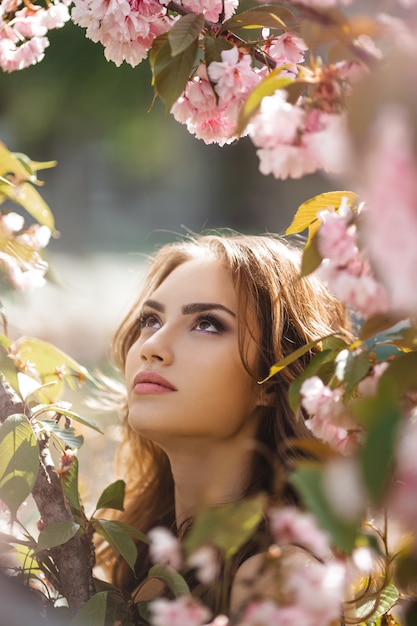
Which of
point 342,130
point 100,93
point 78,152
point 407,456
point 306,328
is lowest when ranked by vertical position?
point 78,152

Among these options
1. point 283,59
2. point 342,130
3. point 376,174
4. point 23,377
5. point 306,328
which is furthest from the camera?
point 306,328

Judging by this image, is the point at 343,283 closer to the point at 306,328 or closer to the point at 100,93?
the point at 306,328

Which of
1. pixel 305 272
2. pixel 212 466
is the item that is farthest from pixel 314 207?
pixel 212 466

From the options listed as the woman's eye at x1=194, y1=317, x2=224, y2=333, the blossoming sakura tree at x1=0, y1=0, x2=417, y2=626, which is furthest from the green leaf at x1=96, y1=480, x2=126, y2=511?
the woman's eye at x1=194, y1=317, x2=224, y2=333

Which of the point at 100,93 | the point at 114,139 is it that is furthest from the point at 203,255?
the point at 114,139

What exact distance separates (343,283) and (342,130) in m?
0.13

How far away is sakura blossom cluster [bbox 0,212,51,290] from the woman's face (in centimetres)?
18

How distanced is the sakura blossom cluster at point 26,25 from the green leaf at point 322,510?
66 cm

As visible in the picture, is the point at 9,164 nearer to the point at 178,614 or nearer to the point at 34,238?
the point at 34,238

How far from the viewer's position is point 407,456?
0.44 metres

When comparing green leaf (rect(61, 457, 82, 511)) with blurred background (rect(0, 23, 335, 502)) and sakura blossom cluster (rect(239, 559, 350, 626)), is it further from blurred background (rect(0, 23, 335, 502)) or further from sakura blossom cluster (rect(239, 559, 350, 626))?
blurred background (rect(0, 23, 335, 502))

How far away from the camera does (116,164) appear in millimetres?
9352

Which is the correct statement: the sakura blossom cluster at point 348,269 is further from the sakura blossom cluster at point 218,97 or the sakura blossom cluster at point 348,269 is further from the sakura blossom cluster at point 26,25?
the sakura blossom cluster at point 26,25

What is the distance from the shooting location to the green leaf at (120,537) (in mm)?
864
